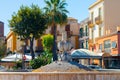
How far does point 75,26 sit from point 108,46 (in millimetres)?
25211

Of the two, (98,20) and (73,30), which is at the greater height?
(98,20)

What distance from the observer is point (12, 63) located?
46.4 metres

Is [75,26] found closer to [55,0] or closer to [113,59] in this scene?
[55,0]

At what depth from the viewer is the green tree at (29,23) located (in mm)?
54438

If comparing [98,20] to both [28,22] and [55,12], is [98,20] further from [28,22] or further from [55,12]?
[28,22]

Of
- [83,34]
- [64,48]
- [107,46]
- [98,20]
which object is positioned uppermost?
[98,20]

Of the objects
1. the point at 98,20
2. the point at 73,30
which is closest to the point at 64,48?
the point at 98,20

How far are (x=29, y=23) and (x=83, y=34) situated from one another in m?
21.1

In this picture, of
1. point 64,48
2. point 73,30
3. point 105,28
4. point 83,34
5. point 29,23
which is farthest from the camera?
point 73,30

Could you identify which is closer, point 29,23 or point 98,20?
point 29,23

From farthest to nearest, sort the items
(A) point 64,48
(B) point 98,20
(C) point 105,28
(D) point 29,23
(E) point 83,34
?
(E) point 83,34 → (B) point 98,20 → (C) point 105,28 → (D) point 29,23 → (A) point 64,48

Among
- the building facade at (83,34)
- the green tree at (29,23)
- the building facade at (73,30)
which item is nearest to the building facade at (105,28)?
the building facade at (83,34)

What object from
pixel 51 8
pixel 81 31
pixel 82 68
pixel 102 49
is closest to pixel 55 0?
pixel 51 8

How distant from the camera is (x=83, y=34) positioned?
2926 inches
